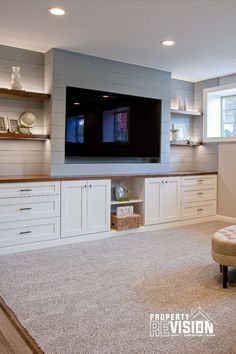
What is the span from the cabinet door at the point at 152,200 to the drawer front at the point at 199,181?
590mm

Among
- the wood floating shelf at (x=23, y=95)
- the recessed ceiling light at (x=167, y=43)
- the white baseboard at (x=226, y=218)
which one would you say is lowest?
the white baseboard at (x=226, y=218)

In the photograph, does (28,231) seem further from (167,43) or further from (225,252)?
(167,43)

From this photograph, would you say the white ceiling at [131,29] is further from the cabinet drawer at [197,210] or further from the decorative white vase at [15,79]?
the cabinet drawer at [197,210]

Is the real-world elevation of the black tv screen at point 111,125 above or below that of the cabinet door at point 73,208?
above

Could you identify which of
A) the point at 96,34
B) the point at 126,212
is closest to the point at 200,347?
the point at 126,212

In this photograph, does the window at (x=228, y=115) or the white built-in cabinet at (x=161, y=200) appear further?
the window at (x=228, y=115)

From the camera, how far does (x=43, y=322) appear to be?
2201 mm

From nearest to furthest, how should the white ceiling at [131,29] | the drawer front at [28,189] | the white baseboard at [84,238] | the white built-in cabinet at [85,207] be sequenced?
the white ceiling at [131,29]
the drawer front at [28,189]
the white baseboard at [84,238]
the white built-in cabinet at [85,207]

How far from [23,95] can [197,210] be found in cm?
333

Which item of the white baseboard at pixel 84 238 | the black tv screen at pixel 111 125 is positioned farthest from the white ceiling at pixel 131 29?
the white baseboard at pixel 84 238

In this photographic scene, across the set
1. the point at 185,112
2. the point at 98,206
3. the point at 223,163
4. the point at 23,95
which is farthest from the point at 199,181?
the point at 23,95

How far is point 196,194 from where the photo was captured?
18.2 ft

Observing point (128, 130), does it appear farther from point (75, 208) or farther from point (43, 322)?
point (43, 322)

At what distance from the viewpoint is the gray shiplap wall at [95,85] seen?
433cm
